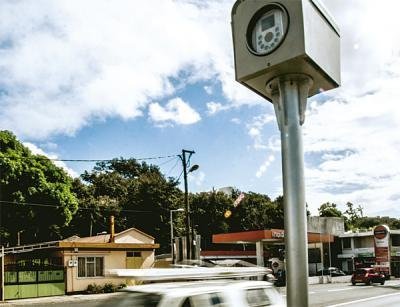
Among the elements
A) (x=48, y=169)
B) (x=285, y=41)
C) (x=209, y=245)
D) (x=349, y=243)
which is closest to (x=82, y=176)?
(x=209, y=245)

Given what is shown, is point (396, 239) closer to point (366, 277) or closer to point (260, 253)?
point (366, 277)

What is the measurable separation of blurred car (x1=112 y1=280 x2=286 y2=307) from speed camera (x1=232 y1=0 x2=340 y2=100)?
12.1 feet

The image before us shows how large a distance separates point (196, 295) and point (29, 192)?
94.1 ft

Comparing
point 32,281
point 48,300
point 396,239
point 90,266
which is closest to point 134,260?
point 90,266

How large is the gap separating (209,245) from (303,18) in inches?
2448

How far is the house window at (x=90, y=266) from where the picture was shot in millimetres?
29312

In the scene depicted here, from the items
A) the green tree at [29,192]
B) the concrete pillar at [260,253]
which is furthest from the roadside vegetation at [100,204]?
the concrete pillar at [260,253]

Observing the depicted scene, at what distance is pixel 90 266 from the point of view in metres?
29.8

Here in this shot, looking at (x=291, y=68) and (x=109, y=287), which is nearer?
(x=291, y=68)

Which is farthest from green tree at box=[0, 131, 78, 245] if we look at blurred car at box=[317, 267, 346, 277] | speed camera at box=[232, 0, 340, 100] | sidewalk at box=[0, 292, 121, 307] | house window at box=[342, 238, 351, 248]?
house window at box=[342, 238, 351, 248]

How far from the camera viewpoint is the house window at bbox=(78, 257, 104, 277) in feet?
96.2

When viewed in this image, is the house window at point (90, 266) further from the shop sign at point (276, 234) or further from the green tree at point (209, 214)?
the green tree at point (209, 214)

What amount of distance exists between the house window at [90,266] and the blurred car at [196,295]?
2424 cm

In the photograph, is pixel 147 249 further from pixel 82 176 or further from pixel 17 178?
pixel 82 176
